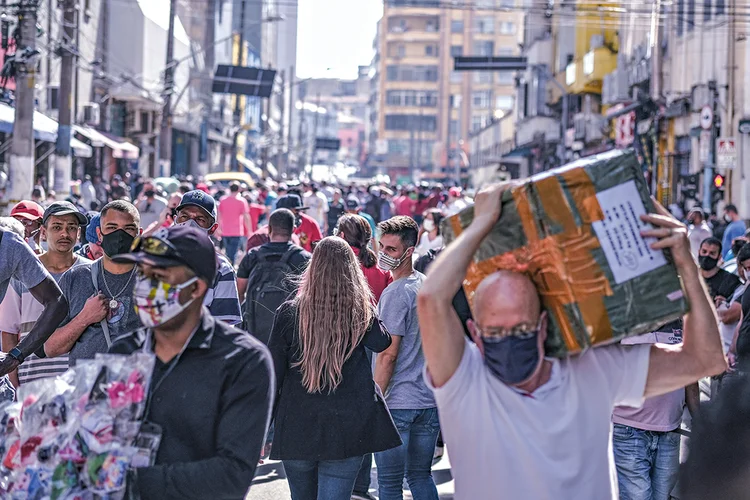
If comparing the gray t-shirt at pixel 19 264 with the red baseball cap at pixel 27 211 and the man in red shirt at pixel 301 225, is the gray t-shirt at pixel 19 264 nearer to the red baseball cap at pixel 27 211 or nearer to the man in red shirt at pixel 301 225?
the red baseball cap at pixel 27 211

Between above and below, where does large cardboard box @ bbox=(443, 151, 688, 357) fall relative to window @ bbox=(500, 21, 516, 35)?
below

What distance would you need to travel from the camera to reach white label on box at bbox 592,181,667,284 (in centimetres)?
361

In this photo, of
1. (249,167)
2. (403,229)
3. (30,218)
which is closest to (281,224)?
(30,218)

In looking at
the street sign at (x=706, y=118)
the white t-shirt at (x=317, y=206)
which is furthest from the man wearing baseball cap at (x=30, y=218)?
the street sign at (x=706, y=118)

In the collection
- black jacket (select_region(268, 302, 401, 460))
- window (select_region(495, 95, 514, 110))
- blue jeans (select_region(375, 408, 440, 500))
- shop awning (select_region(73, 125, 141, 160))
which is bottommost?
blue jeans (select_region(375, 408, 440, 500))

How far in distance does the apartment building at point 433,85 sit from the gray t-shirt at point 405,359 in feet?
366

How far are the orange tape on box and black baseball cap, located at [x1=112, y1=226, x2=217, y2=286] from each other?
944 mm

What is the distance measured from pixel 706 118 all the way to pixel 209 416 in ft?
86.6

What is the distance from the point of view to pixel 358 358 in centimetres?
572

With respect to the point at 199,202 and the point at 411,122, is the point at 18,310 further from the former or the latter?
the point at 411,122

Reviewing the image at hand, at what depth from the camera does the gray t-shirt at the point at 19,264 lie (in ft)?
19.4

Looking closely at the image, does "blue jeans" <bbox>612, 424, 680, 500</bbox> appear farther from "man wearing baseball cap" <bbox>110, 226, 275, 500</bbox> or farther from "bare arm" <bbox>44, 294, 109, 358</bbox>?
"man wearing baseball cap" <bbox>110, 226, 275, 500</bbox>

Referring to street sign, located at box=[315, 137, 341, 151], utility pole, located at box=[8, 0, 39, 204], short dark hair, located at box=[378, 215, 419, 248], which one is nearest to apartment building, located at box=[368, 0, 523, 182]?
street sign, located at box=[315, 137, 341, 151]

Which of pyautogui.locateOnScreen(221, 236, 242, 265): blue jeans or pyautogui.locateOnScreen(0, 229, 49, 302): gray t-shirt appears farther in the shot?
pyautogui.locateOnScreen(221, 236, 242, 265): blue jeans
